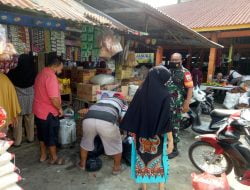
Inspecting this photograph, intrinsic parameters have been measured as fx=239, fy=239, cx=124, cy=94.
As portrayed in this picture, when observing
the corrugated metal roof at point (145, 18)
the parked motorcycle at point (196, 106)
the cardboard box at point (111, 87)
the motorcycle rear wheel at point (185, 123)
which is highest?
the corrugated metal roof at point (145, 18)

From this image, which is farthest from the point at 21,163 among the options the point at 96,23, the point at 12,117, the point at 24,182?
the point at 96,23

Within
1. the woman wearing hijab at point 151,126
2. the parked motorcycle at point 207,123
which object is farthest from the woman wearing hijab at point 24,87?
the parked motorcycle at point 207,123

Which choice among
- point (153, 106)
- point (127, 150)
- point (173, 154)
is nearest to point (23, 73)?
point (127, 150)

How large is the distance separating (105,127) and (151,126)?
84cm

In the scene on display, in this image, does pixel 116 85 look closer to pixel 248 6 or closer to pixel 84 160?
pixel 84 160

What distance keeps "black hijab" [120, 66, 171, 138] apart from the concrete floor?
3.70 ft

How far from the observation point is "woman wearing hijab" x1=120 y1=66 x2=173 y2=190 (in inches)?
107

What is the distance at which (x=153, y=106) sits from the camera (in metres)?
2.71

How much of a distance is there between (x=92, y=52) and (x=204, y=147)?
2.54m

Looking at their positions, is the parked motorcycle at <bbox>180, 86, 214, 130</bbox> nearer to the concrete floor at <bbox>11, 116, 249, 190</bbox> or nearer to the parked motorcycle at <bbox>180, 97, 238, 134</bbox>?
the parked motorcycle at <bbox>180, 97, 238, 134</bbox>

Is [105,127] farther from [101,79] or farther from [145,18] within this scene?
[145,18]

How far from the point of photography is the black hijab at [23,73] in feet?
14.1

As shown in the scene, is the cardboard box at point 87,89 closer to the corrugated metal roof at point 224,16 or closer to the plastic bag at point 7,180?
the plastic bag at point 7,180

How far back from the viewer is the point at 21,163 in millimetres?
3982
